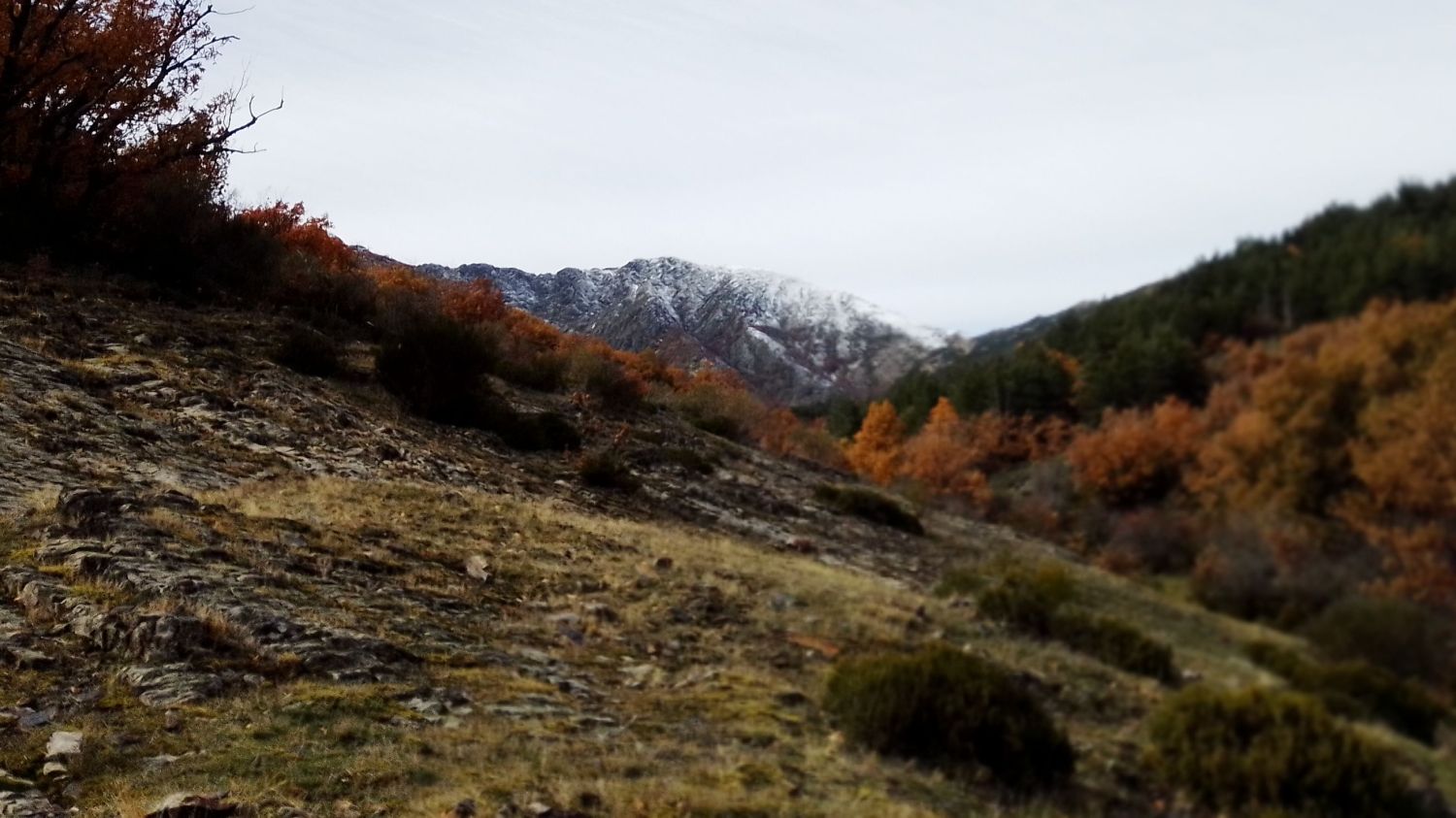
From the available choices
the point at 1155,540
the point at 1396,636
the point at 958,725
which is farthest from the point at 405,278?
the point at 1396,636

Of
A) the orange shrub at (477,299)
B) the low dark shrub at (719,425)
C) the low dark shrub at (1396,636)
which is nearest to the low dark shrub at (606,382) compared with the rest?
the low dark shrub at (719,425)

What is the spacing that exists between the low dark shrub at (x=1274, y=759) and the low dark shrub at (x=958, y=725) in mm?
894

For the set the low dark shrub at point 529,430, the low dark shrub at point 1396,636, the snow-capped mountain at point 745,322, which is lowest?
the low dark shrub at point 529,430

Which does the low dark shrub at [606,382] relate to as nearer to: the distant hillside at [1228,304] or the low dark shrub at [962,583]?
the low dark shrub at [962,583]

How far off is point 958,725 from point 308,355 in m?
12.4

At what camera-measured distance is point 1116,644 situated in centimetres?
732

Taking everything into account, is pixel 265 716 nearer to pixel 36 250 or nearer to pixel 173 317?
pixel 173 317

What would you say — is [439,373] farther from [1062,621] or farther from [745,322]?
[1062,621]

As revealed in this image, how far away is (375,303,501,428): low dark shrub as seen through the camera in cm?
1550

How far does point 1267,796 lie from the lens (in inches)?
193

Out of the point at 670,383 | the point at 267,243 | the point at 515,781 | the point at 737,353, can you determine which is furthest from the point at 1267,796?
the point at 670,383

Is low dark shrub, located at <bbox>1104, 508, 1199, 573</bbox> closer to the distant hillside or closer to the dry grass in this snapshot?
the dry grass

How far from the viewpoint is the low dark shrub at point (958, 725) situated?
619 centimetres

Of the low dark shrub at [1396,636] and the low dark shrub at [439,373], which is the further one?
the low dark shrub at [439,373]
